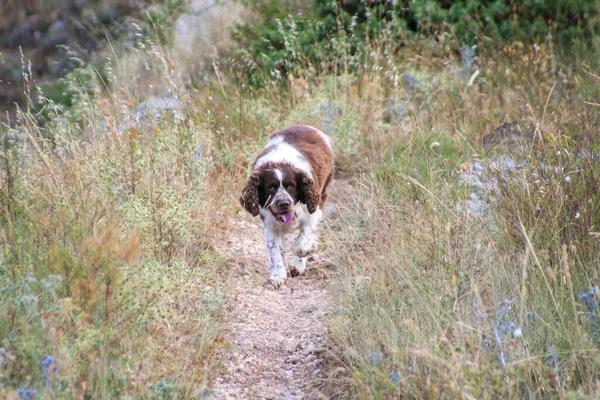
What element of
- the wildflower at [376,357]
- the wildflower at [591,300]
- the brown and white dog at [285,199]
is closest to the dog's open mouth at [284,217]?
the brown and white dog at [285,199]

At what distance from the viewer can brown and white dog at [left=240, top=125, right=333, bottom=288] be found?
507 cm

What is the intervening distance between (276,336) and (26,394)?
1.87m

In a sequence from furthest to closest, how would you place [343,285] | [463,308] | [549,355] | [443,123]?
[443,123]
[343,285]
[463,308]
[549,355]

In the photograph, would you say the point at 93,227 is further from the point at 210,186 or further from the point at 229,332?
the point at 210,186

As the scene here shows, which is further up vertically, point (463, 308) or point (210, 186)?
point (463, 308)

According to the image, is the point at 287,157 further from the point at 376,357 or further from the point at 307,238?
the point at 376,357

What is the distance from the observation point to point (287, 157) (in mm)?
5348

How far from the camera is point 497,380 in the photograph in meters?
2.27

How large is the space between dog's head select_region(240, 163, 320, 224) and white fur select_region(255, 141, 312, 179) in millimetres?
104

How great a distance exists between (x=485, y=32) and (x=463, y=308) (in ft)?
22.2

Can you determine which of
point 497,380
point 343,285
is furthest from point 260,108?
point 497,380

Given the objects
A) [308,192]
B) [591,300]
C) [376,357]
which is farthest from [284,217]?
[591,300]

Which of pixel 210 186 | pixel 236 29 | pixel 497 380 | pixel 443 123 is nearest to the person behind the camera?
pixel 497 380

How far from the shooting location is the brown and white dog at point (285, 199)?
5.07 meters
